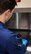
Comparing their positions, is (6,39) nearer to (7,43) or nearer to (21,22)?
(7,43)

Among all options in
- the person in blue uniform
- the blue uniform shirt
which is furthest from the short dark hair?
the blue uniform shirt

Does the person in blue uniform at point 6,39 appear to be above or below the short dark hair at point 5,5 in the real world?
below

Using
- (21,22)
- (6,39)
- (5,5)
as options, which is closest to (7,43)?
(6,39)

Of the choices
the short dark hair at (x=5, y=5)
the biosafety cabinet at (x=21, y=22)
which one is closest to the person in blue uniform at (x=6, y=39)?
→ the short dark hair at (x=5, y=5)

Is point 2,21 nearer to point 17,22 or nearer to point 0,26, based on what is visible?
point 0,26

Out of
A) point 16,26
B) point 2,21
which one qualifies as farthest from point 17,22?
point 2,21

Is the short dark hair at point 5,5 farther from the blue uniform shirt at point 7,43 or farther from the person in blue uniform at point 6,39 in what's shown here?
the blue uniform shirt at point 7,43

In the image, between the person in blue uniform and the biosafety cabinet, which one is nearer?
the person in blue uniform

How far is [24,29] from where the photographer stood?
1.52 metres

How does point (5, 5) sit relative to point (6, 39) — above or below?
above

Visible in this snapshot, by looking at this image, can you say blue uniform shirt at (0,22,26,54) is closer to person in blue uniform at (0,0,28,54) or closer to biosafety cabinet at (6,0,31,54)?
person in blue uniform at (0,0,28,54)

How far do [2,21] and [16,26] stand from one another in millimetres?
596

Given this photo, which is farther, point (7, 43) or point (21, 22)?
point (21, 22)

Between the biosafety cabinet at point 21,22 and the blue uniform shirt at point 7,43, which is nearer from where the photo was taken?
the blue uniform shirt at point 7,43
